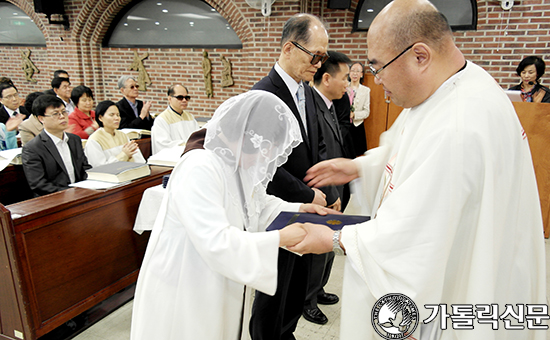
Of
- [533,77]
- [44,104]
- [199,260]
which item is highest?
[533,77]

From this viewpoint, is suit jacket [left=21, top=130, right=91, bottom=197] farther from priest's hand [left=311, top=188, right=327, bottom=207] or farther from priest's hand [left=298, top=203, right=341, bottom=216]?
Result: priest's hand [left=298, top=203, right=341, bottom=216]

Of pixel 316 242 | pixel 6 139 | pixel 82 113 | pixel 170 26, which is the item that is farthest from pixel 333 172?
pixel 170 26

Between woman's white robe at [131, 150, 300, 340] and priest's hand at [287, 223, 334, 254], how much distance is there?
4.5 inches

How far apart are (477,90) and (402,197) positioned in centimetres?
42

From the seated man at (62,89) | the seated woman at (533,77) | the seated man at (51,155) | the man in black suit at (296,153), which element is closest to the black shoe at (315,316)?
the man in black suit at (296,153)

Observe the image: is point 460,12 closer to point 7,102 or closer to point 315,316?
point 315,316

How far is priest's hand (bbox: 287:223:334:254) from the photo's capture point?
4.69 ft

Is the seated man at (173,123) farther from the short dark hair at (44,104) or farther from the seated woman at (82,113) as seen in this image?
the short dark hair at (44,104)

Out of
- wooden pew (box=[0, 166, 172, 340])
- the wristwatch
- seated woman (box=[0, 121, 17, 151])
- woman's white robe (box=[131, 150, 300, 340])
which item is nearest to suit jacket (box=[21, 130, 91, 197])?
wooden pew (box=[0, 166, 172, 340])

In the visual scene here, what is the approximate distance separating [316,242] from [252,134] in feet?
1.55

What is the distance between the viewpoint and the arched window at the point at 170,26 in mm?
A: 7469

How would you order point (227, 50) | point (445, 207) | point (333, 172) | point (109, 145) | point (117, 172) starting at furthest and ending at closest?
point (227, 50) < point (109, 145) < point (117, 172) < point (333, 172) < point (445, 207)

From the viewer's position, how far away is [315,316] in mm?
2775

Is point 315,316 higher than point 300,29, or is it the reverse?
point 300,29
